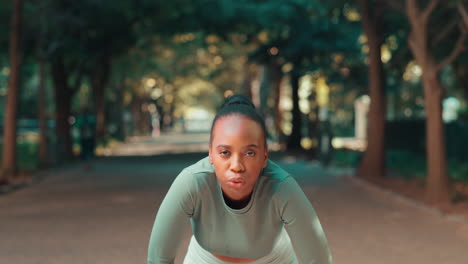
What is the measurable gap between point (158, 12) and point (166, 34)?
3.54 m

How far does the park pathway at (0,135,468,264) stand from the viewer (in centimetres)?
788

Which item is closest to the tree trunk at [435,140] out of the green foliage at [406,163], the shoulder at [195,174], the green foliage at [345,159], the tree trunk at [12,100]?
the green foliage at [406,163]

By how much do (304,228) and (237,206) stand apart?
0.25 meters

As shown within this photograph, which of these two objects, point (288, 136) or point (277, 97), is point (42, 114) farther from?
point (277, 97)

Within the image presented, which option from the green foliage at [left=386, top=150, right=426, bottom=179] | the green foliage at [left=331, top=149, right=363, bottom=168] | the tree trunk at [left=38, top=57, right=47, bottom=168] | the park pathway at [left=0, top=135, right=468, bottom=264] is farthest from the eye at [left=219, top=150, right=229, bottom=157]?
the green foliage at [left=331, top=149, right=363, bottom=168]

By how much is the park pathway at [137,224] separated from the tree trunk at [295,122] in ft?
46.7

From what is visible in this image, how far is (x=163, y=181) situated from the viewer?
17906mm

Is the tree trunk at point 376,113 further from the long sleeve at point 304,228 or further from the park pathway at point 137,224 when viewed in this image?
the long sleeve at point 304,228

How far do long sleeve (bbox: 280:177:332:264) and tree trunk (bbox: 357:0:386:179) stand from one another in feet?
53.1

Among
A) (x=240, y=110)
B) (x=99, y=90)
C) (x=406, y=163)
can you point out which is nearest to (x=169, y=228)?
(x=240, y=110)

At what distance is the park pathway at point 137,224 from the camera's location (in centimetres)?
788

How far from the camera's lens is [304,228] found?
229 cm

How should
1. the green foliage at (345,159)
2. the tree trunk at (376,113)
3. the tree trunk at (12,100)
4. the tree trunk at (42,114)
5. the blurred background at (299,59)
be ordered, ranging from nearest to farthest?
the blurred background at (299,59) < the tree trunk at (12,100) < the tree trunk at (376,113) < the tree trunk at (42,114) < the green foliage at (345,159)

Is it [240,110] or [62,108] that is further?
[62,108]
